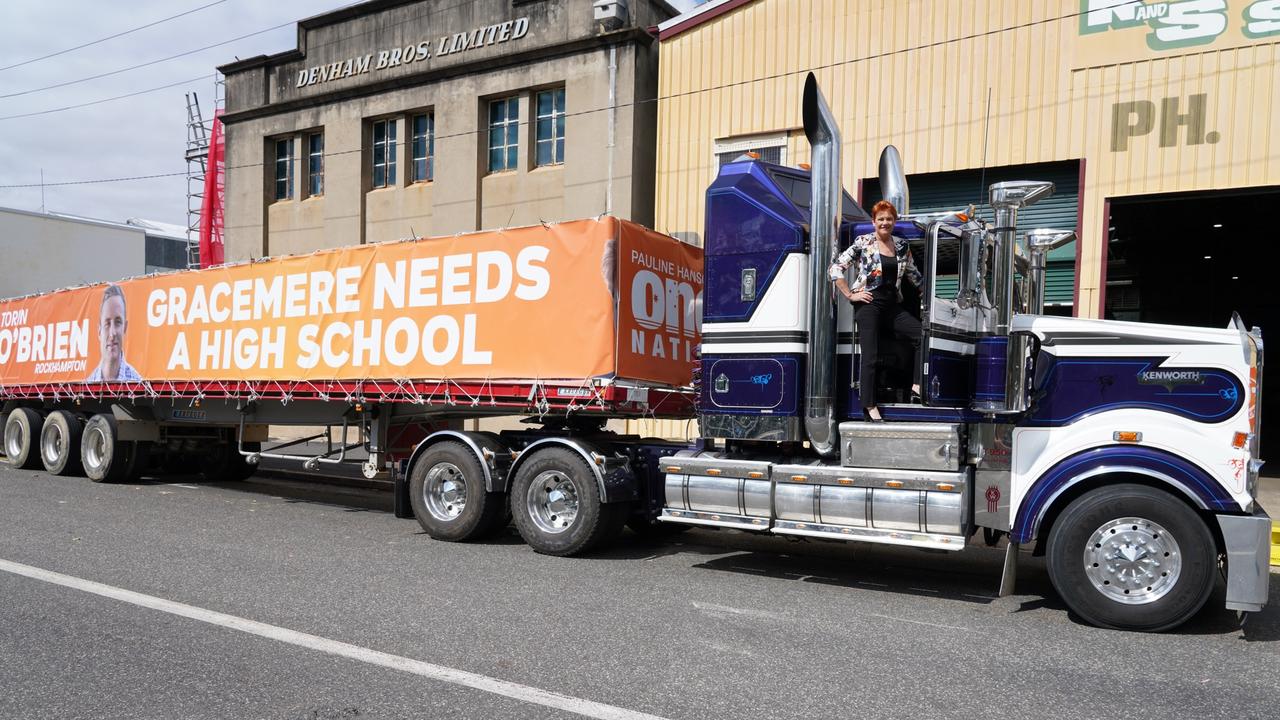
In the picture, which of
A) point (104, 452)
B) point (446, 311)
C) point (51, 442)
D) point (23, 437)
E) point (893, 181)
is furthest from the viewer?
point (23, 437)

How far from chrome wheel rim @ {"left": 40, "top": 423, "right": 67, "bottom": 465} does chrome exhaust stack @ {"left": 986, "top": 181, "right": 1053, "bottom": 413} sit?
13.9 metres

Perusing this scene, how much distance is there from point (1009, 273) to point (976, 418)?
3.43 feet

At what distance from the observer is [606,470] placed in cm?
816

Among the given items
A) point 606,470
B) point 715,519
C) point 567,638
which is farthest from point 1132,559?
point 606,470

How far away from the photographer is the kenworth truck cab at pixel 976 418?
19.4ft

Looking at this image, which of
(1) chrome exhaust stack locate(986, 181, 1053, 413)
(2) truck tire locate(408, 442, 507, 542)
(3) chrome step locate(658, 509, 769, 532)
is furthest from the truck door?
(2) truck tire locate(408, 442, 507, 542)

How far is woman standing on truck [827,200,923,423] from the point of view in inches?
274

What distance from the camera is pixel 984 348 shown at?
671cm

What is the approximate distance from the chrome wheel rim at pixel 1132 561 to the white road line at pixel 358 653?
3.34 metres

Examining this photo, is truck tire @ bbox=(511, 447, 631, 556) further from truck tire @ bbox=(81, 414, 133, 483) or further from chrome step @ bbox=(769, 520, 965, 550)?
truck tire @ bbox=(81, 414, 133, 483)

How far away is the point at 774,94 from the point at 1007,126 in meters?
3.87

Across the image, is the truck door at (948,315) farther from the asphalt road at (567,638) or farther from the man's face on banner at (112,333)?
the man's face on banner at (112,333)

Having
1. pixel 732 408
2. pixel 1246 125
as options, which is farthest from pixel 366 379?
pixel 1246 125

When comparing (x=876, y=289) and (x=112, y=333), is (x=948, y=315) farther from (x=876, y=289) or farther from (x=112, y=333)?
(x=112, y=333)
